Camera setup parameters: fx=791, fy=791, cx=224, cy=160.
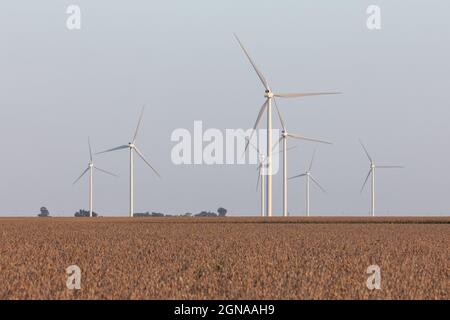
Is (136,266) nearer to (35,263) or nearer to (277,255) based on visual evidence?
(35,263)

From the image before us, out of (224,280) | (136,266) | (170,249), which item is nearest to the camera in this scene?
(224,280)

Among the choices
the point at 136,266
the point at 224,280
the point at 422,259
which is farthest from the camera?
the point at 422,259

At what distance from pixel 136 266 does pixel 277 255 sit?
5.15 m

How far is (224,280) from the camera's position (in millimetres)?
15039
